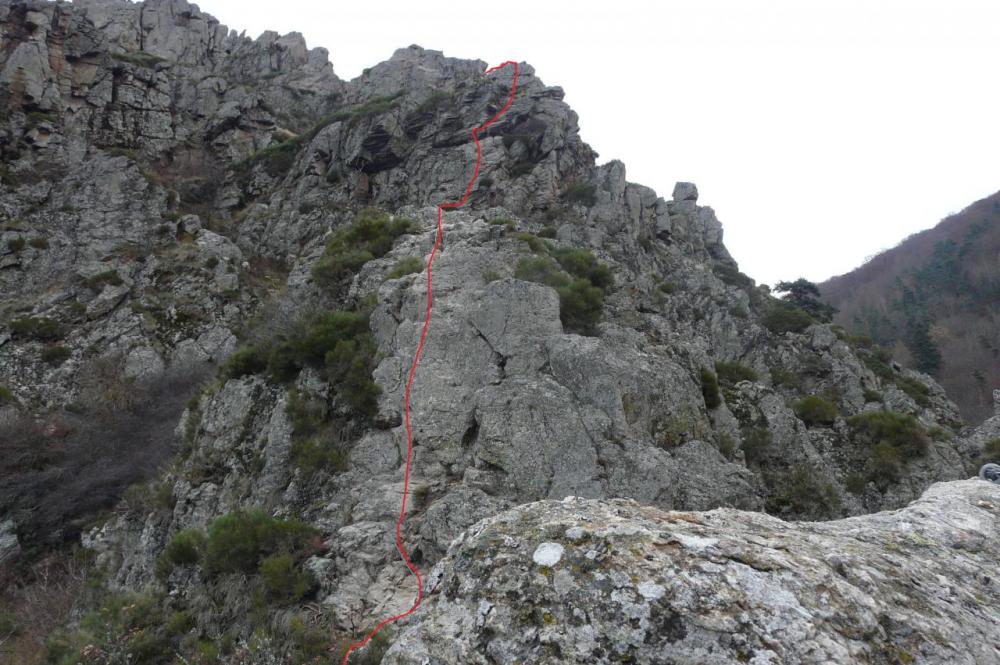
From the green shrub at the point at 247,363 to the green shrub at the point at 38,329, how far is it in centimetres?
1866

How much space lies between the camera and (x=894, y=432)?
12008 millimetres

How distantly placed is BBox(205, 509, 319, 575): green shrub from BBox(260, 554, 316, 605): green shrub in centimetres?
36

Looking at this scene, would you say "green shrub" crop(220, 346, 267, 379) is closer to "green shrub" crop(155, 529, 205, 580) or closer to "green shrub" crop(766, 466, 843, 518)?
"green shrub" crop(155, 529, 205, 580)

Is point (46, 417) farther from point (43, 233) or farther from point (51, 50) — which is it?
point (51, 50)

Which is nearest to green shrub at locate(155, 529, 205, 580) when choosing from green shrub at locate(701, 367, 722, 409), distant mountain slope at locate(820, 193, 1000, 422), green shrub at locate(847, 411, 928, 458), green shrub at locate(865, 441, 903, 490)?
green shrub at locate(701, 367, 722, 409)

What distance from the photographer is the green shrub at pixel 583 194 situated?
3225cm

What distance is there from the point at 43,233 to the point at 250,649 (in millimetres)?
33969

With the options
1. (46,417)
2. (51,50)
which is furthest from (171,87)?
(46,417)

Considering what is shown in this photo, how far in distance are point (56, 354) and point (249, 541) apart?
2286cm

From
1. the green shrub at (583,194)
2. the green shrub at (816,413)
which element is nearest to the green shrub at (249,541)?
the green shrub at (816,413)

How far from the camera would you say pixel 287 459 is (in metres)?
9.86

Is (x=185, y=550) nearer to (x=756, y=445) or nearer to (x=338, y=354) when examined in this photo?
(x=338, y=354)

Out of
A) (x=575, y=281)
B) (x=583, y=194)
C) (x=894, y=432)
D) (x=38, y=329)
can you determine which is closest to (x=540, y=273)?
(x=575, y=281)

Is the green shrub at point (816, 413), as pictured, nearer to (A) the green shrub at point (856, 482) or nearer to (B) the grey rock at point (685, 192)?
(A) the green shrub at point (856, 482)
